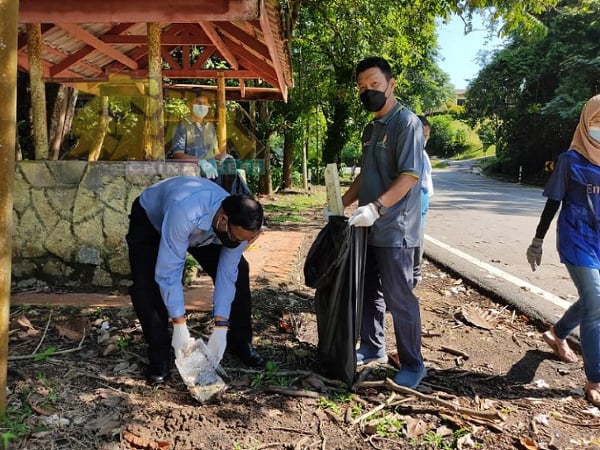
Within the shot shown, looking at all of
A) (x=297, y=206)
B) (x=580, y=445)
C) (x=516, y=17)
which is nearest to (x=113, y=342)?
(x=580, y=445)

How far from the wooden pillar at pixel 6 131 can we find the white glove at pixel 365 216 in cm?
167

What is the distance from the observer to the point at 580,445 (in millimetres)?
2598

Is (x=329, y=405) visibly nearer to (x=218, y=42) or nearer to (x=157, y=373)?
(x=157, y=373)

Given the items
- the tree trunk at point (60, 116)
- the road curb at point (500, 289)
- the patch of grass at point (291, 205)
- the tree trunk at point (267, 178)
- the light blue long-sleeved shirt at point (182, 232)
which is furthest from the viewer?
the tree trunk at point (267, 178)

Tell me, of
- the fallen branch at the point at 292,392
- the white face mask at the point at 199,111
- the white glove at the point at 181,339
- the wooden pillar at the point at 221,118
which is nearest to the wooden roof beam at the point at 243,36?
the white face mask at the point at 199,111

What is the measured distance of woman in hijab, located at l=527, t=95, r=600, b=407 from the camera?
3.00 meters

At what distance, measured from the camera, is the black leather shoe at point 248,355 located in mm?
3344

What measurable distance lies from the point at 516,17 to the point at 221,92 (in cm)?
434

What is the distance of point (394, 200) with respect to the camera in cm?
289

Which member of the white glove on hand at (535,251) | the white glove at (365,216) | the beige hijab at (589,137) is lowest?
the white glove on hand at (535,251)

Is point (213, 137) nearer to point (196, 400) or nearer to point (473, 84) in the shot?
point (196, 400)

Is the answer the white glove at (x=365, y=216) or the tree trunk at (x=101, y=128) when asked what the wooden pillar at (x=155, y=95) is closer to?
the white glove at (x=365, y=216)

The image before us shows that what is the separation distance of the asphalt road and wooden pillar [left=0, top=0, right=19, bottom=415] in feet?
12.6

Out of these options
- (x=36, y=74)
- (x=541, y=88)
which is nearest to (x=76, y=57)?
(x=36, y=74)
